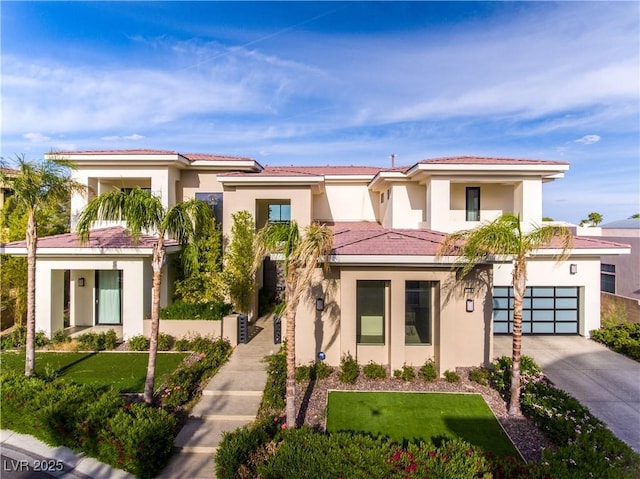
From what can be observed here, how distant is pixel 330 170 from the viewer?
2472 cm

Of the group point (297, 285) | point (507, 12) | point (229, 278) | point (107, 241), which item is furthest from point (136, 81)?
point (507, 12)

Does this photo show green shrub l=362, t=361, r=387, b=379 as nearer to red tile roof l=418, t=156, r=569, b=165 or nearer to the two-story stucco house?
the two-story stucco house

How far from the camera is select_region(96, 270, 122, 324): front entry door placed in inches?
658

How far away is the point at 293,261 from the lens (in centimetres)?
797

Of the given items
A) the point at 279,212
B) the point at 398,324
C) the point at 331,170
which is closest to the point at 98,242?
the point at 279,212

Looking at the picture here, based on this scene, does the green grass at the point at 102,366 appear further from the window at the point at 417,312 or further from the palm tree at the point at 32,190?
the window at the point at 417,312

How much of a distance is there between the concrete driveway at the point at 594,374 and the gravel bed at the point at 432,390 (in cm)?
226

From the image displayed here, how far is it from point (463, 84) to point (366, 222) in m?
9.71

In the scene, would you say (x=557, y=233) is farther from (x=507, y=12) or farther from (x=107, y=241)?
(x=107, y=241)

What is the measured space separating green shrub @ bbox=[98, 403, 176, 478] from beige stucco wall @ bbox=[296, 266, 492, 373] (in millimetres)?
4915

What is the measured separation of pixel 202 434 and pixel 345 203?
17051 millimetres

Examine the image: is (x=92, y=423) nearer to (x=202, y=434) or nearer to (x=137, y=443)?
(x=137, y=443)

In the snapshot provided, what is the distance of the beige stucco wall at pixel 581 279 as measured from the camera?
53.4 ft

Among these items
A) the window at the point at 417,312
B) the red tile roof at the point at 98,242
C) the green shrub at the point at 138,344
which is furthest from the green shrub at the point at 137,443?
the red tile roof at the point at 98,242
